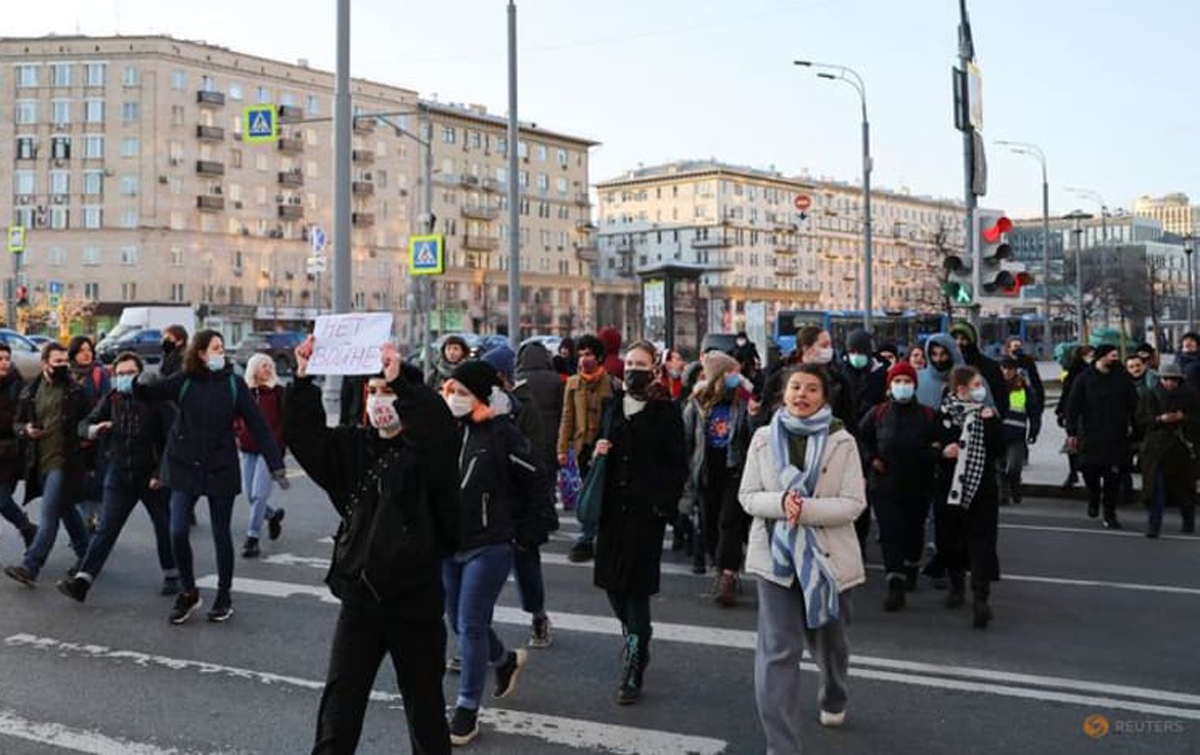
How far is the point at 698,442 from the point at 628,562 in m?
2.77

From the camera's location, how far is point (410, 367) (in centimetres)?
438

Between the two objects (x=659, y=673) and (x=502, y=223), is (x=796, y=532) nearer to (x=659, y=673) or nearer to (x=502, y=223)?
(x=659, y=673)

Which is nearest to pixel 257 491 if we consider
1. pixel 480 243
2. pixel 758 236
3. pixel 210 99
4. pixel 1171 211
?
pixel 210 99

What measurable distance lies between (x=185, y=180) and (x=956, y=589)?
7967cm

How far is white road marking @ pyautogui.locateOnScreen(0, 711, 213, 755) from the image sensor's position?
5.03 m

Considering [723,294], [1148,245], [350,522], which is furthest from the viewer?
[1148,245]

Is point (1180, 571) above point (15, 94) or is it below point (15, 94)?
below

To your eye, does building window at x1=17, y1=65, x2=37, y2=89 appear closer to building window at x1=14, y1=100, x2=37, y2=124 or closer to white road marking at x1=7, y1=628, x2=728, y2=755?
building window at x1=14, y1=100, x2=37, y2=124

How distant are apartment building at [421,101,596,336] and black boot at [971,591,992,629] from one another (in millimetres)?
82104

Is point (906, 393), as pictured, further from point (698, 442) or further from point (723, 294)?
point (723, 294)

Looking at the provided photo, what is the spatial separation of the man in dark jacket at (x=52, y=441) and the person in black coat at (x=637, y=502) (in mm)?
A: 4790

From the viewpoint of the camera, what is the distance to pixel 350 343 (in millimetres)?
4125

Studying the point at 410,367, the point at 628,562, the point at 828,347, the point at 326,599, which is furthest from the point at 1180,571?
the point at 410,367

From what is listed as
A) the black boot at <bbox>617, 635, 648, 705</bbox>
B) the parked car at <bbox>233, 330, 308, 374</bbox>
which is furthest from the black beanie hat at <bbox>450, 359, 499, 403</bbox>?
the parked car at <bbox>233, 330, 308, 374</bbox>
